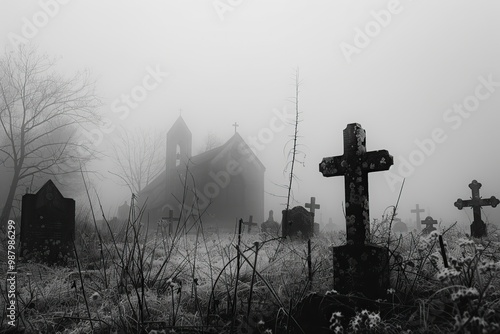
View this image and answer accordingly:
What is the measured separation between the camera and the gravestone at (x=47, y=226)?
711 cm

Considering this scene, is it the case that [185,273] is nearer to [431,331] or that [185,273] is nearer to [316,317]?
[316,317]

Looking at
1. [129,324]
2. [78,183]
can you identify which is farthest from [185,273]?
[78,183]

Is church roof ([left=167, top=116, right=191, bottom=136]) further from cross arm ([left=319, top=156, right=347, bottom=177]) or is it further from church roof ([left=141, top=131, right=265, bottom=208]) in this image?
cross arm ([left=319, top=156, right=347, bottom=177])

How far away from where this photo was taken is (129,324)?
9.80 ft

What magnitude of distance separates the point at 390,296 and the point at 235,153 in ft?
87.6

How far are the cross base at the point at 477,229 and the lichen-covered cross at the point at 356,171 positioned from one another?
8.52m

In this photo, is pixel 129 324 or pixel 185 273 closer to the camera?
pixel 129 324

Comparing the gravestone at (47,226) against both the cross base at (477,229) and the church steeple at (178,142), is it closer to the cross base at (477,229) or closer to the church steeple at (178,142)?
the cross base at (477,229)

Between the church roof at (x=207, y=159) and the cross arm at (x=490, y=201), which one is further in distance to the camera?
the church roof at (x=207, y=159)

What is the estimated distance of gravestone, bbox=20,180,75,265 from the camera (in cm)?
711

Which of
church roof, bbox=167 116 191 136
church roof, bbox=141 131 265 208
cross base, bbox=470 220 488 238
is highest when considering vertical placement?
church roof, bbox=167 116 191 136

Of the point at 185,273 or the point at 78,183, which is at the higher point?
the point at 78,183

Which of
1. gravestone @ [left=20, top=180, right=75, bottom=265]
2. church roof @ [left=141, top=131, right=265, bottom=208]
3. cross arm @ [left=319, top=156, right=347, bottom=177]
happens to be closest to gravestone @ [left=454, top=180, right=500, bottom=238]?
cross arm @ [left=319, top=156, right=347, bottom=177]

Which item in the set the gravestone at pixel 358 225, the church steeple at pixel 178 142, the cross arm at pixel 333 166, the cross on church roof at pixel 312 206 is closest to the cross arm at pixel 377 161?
the gravestone at pixel 358 225
